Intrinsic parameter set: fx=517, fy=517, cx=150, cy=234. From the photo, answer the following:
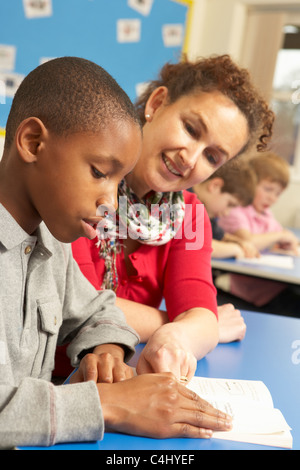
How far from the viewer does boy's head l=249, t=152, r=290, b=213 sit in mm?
3514

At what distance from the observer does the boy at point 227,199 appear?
268 cm

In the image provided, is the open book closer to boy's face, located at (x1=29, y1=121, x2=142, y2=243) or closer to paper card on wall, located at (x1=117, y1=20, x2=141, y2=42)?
boy's face, located at (x1=29, y1=121, x2=142, y2=243)

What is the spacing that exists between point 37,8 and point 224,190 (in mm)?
1461

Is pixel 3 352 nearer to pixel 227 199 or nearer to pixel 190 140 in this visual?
pixel 190 140

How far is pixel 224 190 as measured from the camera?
9.82ft

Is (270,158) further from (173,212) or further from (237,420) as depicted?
(237,420)

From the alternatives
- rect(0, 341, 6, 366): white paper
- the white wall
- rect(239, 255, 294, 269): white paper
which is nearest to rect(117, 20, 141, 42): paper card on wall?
the white wall

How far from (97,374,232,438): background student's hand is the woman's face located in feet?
2.00

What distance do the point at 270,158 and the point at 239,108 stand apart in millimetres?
2336

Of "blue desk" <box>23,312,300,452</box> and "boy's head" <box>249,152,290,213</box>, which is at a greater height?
"boy's head" <box>249,152,290,213</box>

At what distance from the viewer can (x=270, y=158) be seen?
355cm

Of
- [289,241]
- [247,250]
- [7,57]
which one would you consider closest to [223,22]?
[289,241]

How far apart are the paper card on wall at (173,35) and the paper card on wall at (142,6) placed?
228mm
